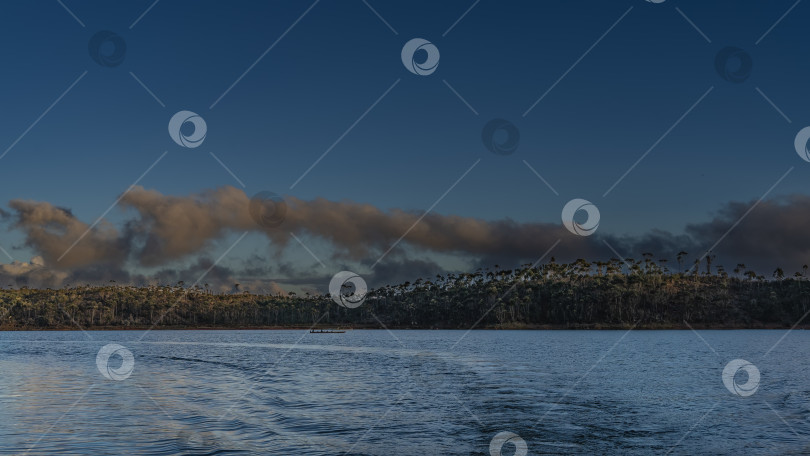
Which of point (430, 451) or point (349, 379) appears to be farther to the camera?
point (349, 379)

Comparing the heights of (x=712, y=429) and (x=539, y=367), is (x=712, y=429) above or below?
below

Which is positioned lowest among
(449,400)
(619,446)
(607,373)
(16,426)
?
(16,426)

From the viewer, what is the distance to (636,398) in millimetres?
42750

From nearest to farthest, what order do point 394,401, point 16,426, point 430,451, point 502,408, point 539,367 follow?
point 430,451, point 16,426, point 502,408, point 394,401, point 539,367

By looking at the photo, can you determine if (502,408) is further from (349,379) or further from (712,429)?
(349,379)

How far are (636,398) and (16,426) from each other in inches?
1402

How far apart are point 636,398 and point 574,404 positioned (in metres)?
6.13

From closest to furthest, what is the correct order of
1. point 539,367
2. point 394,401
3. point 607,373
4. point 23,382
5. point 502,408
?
1. point 502,408
2. point 394,401
3. point 23,382
4. point 607,373
5. point 539,367

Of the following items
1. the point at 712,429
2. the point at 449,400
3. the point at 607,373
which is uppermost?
the point at 607,373

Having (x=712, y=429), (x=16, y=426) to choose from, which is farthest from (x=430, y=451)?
(x=16, y=426)

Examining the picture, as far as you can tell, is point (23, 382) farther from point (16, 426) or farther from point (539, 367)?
point (539, 367)

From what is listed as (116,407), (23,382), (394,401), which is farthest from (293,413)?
(23,382)

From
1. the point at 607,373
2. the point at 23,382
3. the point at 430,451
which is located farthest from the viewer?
the point at 607,373

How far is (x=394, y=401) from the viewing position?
40719mm
